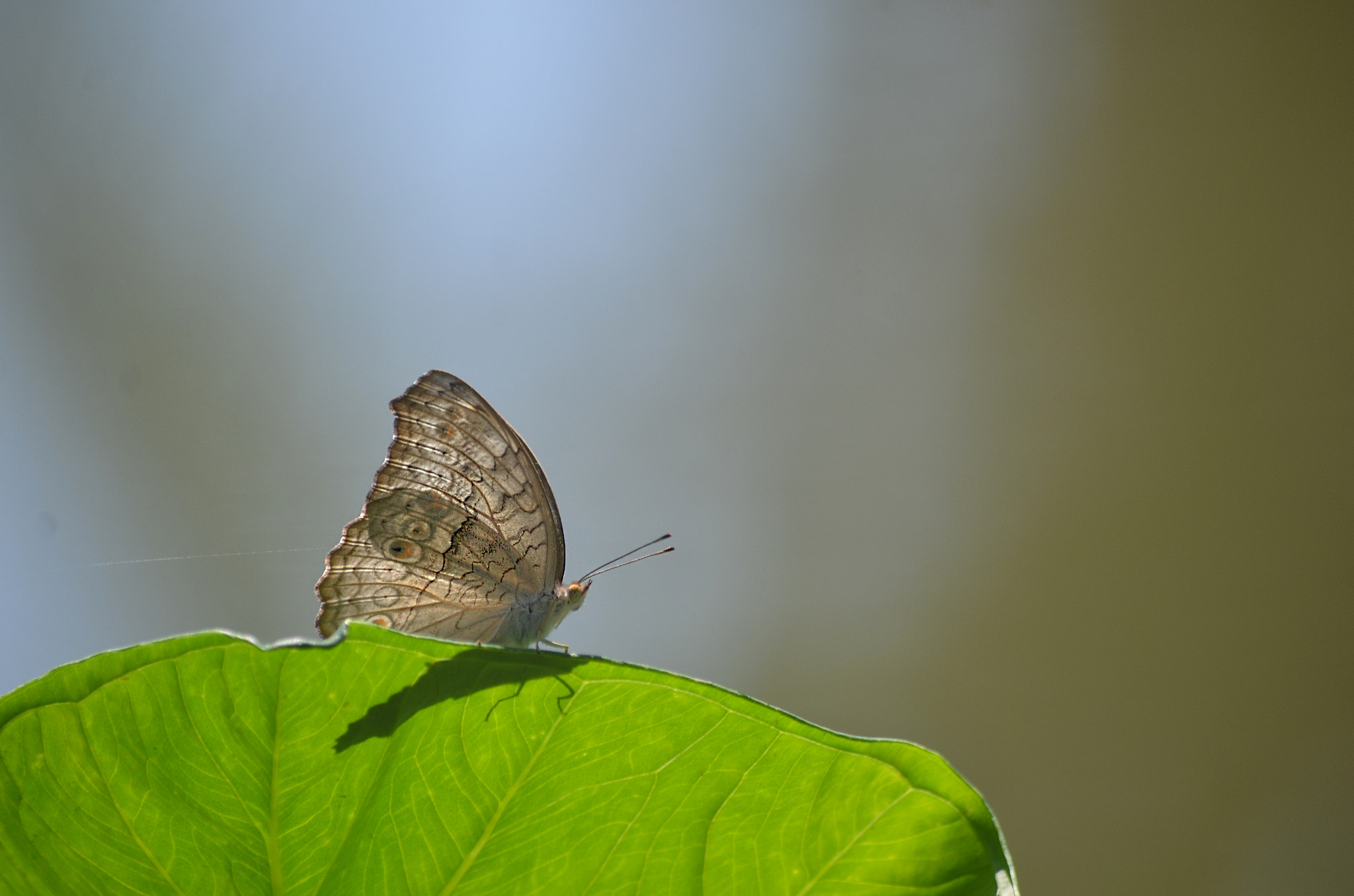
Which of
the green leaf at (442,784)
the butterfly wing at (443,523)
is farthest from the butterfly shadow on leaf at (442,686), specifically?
the butterfly wing at (443,523)

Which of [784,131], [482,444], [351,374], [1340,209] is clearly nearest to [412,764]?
[482,444]

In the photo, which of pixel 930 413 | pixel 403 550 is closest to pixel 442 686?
pixel 403 550

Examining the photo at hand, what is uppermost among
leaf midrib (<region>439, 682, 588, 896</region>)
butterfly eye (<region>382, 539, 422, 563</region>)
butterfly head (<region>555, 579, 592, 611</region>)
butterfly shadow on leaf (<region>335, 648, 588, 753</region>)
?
butterfly eye (<region>382, 539, 422, 563</region>)

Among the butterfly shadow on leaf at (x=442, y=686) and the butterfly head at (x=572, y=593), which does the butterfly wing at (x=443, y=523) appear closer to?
the butterfly head at (x=572, y=593)

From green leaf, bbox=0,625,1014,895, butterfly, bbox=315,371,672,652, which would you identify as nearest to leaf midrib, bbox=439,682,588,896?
green leaf, bbox=0,625,1014,895

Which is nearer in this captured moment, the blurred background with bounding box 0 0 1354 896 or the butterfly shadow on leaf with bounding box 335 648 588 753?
the butterfly shadow on leaf with bounding box 335 648 588 753

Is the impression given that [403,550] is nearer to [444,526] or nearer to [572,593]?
[444,526]

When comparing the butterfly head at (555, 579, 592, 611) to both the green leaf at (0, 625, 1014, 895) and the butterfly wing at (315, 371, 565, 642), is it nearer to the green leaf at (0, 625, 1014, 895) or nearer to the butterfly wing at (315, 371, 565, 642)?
the butterfly wing at (315, 371, 565, 642)

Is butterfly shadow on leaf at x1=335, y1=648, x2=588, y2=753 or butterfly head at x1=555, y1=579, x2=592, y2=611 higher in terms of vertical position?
butterfly head at x1=555, y1=579, x2=592, y2=611
